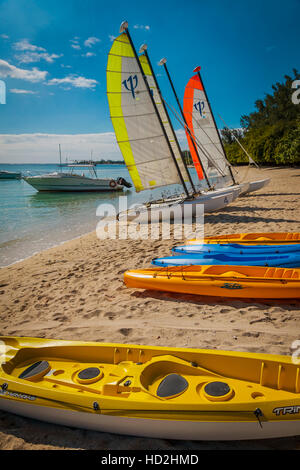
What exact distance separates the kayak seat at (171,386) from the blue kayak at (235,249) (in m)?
3.79

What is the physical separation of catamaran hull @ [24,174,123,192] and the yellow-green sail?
1967cm

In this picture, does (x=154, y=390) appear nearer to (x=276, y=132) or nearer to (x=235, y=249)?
(x=235, y=249)

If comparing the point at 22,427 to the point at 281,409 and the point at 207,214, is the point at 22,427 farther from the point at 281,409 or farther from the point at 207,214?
the point at 207,214

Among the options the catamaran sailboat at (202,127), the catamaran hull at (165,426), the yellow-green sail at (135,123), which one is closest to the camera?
the catamaran hull at (165,426)

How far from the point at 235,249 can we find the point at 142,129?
6539 millimetres

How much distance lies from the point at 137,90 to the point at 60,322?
894 cm

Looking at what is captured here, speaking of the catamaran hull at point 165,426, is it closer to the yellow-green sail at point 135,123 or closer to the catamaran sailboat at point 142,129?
the catamaran sailboat at point 142,129

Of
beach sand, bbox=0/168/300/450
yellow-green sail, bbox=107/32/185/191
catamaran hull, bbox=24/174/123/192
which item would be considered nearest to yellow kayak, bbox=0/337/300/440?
beach sand, bbox=0/168/300/450

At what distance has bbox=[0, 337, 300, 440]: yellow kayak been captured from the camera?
2.15m

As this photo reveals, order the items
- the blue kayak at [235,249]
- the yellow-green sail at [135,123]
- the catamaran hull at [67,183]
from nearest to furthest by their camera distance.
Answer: the blue kayak at [235,249]
the yellow-green sail at [135,123]
the catamaran hull at [67,183]

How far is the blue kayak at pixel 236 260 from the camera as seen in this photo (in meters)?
5.31

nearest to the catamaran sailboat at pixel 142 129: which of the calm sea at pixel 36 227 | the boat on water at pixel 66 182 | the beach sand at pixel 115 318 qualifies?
the calm sea at pixel 36 227

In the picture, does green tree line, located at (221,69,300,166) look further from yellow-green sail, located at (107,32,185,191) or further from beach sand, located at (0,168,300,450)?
beach sand, located at (0,168,300,450)

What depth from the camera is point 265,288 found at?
439cm
